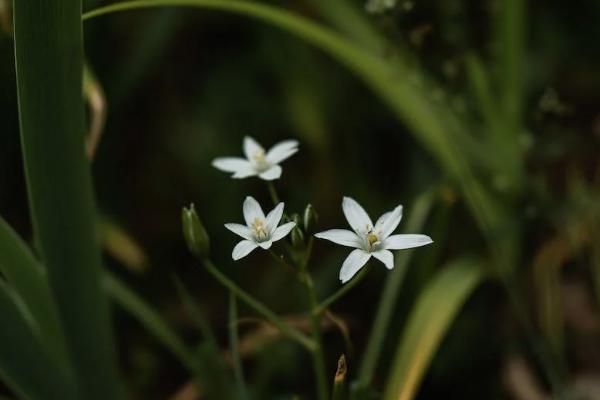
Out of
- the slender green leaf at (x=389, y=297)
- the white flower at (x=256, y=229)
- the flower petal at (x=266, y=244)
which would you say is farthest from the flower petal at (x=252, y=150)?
the slender green leaf at (x=389, y=297)

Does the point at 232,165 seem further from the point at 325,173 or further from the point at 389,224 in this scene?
the point at 325,173

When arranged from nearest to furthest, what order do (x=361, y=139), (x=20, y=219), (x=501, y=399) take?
(x=501, y=399)
(x=20, y=219)
(x=361, y=139)

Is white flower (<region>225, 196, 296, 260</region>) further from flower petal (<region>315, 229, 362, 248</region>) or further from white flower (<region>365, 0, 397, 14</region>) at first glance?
white flower (<region>365, 0, 397, 14</region>)

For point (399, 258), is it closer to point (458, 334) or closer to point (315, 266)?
point (458, 334)

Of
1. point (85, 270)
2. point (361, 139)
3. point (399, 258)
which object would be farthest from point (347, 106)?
point (85, 270)

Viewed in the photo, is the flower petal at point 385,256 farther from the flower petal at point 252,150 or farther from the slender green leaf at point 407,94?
the slender green leaf at point 407,94
